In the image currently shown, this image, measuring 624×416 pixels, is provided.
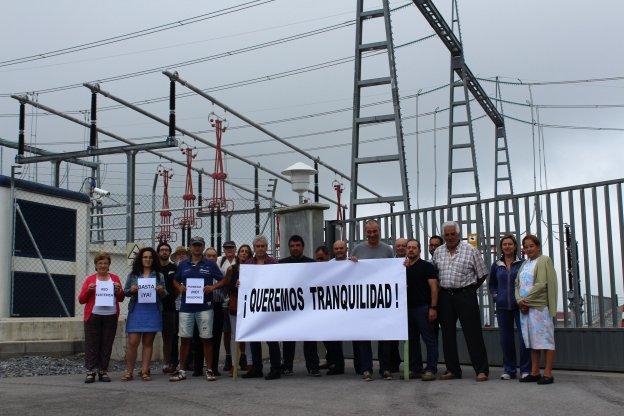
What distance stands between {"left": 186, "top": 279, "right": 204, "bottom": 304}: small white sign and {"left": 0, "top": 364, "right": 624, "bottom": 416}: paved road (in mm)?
1018

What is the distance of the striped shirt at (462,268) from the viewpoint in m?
9.55

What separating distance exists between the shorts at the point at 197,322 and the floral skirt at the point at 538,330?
152 inches

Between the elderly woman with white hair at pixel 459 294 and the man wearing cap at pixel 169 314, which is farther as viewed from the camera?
the man wearing cap at pixel 169 314

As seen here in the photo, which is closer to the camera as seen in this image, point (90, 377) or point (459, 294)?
point (459, 294)

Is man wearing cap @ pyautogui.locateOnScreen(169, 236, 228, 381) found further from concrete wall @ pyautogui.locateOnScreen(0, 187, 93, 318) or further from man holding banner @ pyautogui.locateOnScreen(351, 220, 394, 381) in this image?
concrete wall @ pyautogui.locateOnScreen(0, 187, 93, 318)

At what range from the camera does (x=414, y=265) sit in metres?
9.76

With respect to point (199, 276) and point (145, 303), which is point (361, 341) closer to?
point (199, 276)

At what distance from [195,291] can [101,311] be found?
1.23 meters

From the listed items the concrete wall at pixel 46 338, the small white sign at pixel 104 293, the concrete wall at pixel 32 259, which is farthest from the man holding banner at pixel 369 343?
the concrete wall at pixel 32 259

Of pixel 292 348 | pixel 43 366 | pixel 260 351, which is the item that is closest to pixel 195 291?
pixel 260 351

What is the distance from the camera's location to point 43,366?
11.9 meters

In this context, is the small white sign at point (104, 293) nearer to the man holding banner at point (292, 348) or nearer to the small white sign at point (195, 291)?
the small white sign at point (195, 291)

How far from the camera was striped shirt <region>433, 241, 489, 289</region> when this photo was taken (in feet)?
31.3

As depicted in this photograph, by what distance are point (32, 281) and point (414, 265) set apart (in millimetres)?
8414
